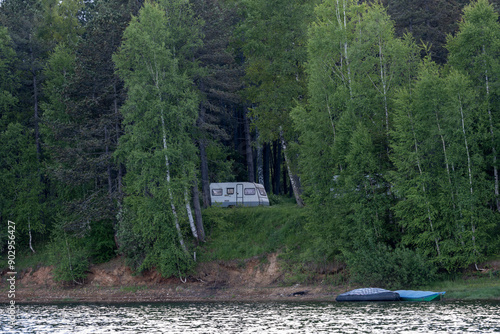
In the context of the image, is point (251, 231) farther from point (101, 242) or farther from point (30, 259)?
point (30, 259)

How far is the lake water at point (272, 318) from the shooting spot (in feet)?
69.5

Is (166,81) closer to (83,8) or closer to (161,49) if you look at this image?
(161,49)

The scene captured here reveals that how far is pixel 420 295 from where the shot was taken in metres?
29.1

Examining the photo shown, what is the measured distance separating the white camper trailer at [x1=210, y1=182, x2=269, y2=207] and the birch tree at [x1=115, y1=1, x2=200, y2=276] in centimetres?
672

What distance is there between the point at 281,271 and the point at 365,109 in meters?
12.0

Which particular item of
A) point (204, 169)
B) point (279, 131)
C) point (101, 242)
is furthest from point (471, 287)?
point (101, 242)

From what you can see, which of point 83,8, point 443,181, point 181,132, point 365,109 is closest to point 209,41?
point 181,132

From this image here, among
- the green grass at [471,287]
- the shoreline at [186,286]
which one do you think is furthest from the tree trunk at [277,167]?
the green grass at [471,287]

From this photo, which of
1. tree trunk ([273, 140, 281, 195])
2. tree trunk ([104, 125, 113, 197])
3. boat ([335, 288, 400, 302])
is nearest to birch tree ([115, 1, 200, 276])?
tree trunk ([104, 125, 113, 197])

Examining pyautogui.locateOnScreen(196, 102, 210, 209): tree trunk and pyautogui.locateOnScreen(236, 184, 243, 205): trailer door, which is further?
pyautogui.locateOnScreen(236, 184, 243, 205): trailer door

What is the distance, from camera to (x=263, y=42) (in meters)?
46.1

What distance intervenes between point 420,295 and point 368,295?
2709mm

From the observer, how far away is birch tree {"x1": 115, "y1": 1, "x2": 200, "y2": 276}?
38469 millimetres

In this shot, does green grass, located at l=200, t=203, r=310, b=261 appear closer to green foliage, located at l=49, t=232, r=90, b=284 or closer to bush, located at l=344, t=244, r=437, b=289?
bush, located at l=344, t=244, r=437, b=289
